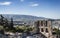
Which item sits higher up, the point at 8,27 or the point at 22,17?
the point at 22,17

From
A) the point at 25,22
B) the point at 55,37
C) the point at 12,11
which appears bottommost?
the point at 55,37

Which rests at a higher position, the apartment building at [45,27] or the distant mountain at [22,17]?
the distant mountain at [22,17]

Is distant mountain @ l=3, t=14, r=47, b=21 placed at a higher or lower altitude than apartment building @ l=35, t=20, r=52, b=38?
higher

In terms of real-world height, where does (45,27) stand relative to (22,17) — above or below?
below

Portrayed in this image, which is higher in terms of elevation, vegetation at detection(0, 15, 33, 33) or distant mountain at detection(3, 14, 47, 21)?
distant mountain at detection(3, 14, 47, 21)

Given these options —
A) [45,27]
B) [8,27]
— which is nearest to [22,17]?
[8,27]

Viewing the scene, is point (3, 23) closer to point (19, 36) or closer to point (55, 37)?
point (19, 36)

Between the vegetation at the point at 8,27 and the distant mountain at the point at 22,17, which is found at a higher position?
the distant mountain at the point at 22,17

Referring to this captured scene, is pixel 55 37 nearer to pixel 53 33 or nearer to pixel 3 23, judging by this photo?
pixel 53 33

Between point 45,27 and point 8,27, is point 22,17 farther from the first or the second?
point 45,27

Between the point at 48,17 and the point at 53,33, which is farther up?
the point at 48,17

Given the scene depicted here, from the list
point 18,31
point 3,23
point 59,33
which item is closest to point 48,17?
point 59,33
